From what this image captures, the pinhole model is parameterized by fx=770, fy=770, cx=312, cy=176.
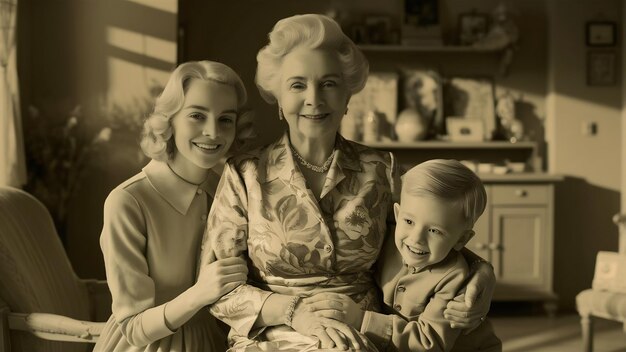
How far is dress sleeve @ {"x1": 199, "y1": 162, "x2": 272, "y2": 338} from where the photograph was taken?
1.66 m

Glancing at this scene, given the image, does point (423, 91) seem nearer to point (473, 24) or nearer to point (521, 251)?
point (473, 24)

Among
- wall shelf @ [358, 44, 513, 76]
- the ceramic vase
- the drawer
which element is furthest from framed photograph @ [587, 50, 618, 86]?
the ceramic vase

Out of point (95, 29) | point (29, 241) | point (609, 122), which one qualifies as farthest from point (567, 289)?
point (29, 241)

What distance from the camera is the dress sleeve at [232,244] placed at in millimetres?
1656

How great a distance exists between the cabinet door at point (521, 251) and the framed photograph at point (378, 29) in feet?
4.95

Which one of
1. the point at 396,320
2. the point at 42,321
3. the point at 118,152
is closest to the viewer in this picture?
the point at 396,320

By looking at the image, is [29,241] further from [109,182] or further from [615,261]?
[615,261]

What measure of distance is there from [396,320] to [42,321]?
3.18 ft

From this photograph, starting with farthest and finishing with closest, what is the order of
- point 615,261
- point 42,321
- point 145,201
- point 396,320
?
1. point 615,261
2. point 42,321
3. point 145,201
4. point 396,320

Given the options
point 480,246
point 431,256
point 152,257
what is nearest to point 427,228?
point 431,256

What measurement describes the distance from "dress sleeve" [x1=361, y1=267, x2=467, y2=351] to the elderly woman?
80 mm

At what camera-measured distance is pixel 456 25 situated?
5.83 m

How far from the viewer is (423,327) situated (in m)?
1.59

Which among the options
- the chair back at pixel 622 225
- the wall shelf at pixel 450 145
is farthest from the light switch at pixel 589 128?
the chair back at pixel 622 225
